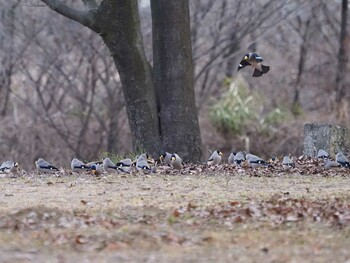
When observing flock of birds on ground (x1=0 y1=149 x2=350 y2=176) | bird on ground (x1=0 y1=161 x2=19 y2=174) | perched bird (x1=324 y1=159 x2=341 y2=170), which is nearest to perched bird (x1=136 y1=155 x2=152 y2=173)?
flock of birds on ground (x1=0 y1=149 x2=350 y2=176)

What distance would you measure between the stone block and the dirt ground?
128 inches

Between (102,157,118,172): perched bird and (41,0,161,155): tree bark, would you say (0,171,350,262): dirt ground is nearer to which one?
(102,157,118,172): perched bird

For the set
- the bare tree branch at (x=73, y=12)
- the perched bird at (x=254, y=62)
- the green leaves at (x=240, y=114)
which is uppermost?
the bare tree branch at (x=73, y=12)

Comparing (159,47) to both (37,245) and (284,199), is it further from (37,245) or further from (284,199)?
(37,245)

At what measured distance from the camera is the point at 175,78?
18828mm

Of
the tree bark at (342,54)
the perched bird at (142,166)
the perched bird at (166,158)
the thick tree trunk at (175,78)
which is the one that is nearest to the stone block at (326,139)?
the thick tree trunk at (175,78)

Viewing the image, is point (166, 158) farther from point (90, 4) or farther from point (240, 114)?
point (240, 114)

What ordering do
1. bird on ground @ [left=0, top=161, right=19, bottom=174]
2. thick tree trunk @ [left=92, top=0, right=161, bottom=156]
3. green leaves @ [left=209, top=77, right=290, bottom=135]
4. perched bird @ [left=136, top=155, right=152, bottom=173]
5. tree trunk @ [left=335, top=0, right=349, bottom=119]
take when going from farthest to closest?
tree trunk @ [left=335, top=0, right=349, bottom=119], green leaves @ [left=209, top=77, right=290, bottom=135], thick tree trunk @ [left=92, top=0, right=161, bottom=156], bird on ground @ [left=0, top=161, right=19, bottom=174], perched bird @ [left=136, top=155, right=152, bottom=173]

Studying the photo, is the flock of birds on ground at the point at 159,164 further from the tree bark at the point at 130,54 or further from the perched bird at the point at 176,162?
the tree bark at the point at 130,54

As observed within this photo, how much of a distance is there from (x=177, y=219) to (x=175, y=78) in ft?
27.9

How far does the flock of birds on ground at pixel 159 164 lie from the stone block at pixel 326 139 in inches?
26.4

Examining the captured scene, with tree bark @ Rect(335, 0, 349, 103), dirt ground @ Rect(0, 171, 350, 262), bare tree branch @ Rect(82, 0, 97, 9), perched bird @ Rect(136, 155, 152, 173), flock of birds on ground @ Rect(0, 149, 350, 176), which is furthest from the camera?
tree bark @ Rect(335, 0, 349, 103)

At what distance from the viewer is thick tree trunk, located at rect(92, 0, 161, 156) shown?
18016 millimetres

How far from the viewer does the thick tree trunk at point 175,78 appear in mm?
18688
